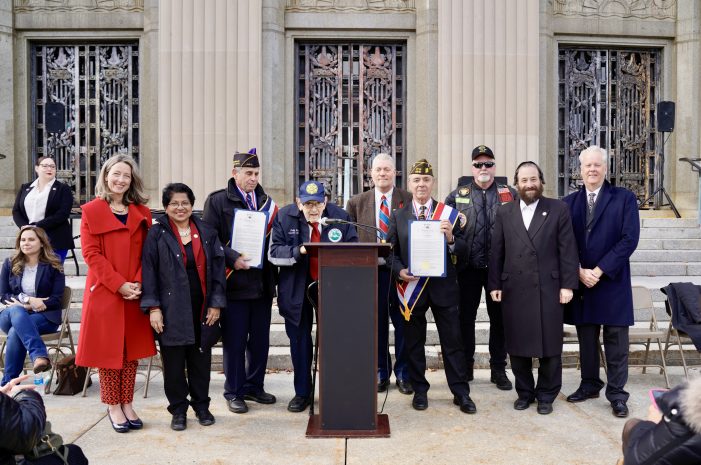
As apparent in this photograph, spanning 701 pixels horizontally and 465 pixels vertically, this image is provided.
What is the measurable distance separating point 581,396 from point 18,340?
16.9 ft

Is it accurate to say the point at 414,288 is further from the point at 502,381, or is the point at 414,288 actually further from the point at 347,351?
the point at 502,381

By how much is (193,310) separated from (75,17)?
28.0 ft

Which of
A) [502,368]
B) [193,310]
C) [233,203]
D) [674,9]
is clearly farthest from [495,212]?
[674,9]

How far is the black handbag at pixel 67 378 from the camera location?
6152 mm

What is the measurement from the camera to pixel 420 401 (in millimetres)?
5625

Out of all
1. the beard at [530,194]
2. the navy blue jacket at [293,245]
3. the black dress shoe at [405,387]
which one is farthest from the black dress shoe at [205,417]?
the beard at [530,194]

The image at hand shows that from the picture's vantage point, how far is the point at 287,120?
1179 cm

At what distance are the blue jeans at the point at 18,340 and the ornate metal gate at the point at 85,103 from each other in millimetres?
6221

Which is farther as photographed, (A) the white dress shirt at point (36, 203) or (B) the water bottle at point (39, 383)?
(A) the white dress shirt at point (36, 203)

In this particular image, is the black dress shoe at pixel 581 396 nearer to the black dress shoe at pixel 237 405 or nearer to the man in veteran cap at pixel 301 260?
the man in veteran cap at pixel 301 260

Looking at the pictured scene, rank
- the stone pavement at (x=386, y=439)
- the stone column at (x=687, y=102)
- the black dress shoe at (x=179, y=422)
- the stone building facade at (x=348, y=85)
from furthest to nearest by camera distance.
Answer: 1. the stone column at (x=687, y=102)
2. the stone building facade at (x=348, y=85)
3. the black dress shoe at (x=179, y=422)
4. the stone pavement at (x=386, y=439)

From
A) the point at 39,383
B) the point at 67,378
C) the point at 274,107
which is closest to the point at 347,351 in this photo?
the point at 39,383

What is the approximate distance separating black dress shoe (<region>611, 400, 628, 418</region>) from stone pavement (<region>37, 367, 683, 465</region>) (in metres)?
0.06

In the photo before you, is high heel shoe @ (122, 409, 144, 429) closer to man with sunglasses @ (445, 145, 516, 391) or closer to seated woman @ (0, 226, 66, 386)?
seated woman @ (0, 226, 66, 386)
